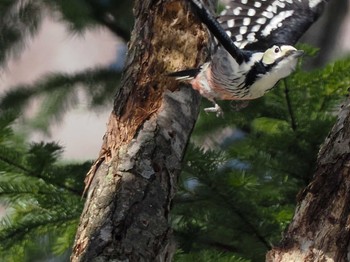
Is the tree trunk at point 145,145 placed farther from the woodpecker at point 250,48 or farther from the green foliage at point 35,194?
the green foliage at point 35,194

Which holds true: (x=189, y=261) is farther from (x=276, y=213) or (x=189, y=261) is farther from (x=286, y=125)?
(x=286, y=125)

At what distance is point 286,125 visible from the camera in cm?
176

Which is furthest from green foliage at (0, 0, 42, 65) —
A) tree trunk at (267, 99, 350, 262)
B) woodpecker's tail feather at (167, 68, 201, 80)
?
tree trunk at (267, 99, 350, 262)

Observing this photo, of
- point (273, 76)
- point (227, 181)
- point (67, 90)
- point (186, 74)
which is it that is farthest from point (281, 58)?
point (67, 90)

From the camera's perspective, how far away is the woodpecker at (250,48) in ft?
4.60

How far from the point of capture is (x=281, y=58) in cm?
140

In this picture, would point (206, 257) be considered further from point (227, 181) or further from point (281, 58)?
point (281, 58)

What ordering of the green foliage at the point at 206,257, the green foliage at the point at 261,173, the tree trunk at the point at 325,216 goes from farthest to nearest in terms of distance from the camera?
the green foliage at the point at 261,173 → the green foliage at the point at 206,257 → the tree trunk at the point at 325,216

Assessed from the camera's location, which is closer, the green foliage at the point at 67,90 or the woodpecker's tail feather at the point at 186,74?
the woodpecker's tail feather at the point at 186,74

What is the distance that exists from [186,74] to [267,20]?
212 millimetres

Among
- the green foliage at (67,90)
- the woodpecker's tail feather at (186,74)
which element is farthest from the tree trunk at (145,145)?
the green foliage at (67,90)

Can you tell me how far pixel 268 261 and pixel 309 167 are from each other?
0.42m

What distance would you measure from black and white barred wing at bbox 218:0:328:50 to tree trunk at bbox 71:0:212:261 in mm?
71

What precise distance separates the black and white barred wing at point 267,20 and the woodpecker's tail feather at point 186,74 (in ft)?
0.42
